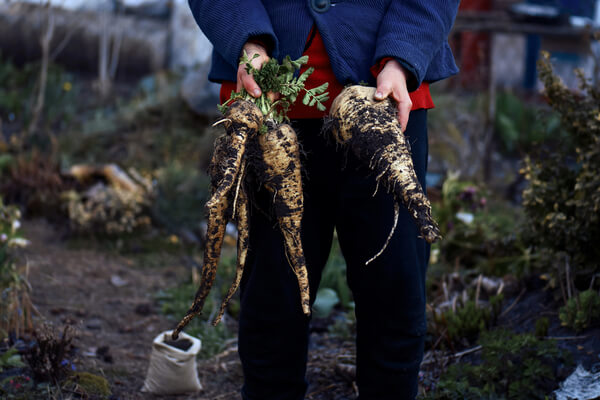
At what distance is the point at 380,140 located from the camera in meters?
1.66

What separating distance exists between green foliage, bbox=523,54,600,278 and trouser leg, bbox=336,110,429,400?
1097 millimetres

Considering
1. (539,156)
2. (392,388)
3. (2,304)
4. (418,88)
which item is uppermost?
(418,88)

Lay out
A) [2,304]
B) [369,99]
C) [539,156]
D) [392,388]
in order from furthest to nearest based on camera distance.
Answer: [539,156], [2,304], [392,388], [369,99]

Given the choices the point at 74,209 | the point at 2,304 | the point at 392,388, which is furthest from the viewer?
the point at 74,209

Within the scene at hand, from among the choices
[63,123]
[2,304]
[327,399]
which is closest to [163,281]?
[2,304]

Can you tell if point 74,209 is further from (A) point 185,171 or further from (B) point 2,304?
(B) point 2,304

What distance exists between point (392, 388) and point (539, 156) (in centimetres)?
171

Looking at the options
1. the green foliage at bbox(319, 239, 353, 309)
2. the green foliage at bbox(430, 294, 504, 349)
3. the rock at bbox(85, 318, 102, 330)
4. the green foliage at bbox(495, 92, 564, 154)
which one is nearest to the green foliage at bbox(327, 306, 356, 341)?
the green foliage at bbox(319, 239, 353, 309)

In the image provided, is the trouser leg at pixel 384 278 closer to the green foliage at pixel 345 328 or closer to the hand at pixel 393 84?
the hand at pixel 393 84

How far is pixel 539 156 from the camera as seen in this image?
2.99 metres

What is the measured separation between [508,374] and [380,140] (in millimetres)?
1120

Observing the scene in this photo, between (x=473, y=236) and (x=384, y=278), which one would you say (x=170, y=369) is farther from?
(x=473, y=236)

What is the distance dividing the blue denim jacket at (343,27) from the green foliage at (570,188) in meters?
1.27

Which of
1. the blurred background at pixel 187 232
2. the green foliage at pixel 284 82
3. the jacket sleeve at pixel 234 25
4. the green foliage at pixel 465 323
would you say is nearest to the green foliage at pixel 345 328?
the blurred background at pixel 187 232
